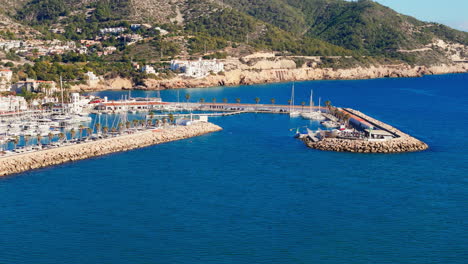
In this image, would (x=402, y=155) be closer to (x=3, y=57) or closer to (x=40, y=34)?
(x=3, y=57)

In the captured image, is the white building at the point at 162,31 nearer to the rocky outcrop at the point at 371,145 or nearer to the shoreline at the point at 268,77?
the shoreline at the point at 268,77

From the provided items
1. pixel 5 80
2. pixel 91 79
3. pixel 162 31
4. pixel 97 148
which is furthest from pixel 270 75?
pixel 97 148

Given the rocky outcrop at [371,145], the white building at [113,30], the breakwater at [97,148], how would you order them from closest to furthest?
the breakwater at [97,148] < the rocky outcrop at [371,145] < the white building at [113,30]

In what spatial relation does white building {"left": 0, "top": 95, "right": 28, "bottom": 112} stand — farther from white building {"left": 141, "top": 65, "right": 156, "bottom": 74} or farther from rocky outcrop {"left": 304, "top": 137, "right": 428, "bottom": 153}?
white building {"left": 141, "top": 65, "right": 156, "bottom": 74}

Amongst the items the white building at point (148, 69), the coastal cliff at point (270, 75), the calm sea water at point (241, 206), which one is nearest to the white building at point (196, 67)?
the coastal cliff at point (270, 75)

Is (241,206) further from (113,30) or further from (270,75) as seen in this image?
(113,30)
